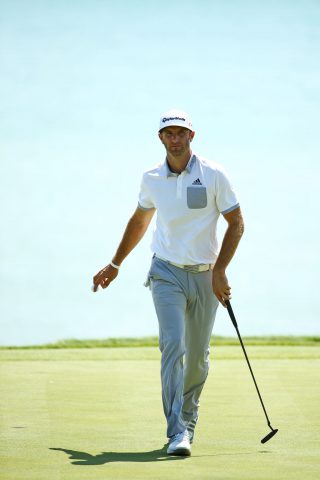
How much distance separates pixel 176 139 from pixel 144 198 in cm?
50

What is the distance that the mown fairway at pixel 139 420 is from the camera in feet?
17.8

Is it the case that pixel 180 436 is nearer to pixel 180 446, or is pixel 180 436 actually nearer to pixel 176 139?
pixel 180 446

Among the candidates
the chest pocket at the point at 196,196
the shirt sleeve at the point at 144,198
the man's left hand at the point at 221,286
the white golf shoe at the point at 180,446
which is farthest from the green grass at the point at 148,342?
the white golf shoe at the point at 180,446

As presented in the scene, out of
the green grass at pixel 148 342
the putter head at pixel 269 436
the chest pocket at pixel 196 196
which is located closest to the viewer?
the putter head at pixel 269 436

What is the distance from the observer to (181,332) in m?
6.35

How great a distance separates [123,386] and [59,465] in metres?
3.47

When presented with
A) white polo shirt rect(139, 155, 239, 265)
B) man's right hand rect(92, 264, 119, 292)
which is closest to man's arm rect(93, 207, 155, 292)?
Result: man's right hand rect(92, 264, 119, 292)

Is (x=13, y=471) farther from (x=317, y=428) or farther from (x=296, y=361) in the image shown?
(x=296, y=361)

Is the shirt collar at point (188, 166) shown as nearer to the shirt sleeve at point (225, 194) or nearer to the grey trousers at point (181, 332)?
the shirt sleeve at point (225, 194)

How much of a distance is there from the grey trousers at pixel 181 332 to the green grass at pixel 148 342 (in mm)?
6031

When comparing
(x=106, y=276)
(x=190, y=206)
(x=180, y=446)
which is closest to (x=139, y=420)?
(x=106, y=276)

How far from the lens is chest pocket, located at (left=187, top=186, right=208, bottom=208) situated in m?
6.38

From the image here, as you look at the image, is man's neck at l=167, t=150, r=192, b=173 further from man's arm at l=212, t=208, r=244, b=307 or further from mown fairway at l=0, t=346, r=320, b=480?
mown fairway at l=0, t=346, r=320, b=480

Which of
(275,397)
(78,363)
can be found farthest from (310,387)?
(78,363)
